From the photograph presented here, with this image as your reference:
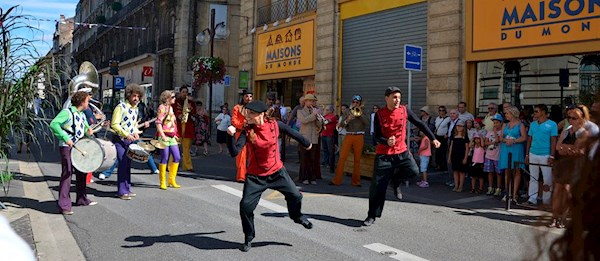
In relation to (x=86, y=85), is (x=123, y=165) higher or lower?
lower

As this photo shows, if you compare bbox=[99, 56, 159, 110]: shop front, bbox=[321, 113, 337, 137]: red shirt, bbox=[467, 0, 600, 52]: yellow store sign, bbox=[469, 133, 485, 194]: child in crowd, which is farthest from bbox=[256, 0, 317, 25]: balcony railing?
bbox=[99, 56, 159, 110]: shop front

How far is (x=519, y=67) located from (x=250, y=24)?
13330 millimetres

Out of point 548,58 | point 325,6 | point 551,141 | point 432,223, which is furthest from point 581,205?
point 325,6

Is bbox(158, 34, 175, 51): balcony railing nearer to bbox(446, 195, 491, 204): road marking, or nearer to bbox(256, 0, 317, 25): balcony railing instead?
bbox(256, 0, 317, 25): balcony railing

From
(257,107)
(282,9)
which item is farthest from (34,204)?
(282,9)

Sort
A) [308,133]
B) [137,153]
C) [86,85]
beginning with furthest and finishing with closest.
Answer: [308,133] → [86,85] → [137,153]

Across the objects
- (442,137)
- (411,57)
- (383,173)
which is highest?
(411,57)

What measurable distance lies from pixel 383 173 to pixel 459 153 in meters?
3.57

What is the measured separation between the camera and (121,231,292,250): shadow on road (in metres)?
5.52

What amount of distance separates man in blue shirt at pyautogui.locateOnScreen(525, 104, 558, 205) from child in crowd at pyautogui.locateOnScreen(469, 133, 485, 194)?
3.27ft

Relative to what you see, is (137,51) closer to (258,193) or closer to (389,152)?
(389,152)

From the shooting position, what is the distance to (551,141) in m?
7.96

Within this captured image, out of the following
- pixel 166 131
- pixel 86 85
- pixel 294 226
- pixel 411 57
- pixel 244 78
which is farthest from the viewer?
pixel 244 78

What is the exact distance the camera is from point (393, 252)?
5.35 metres
